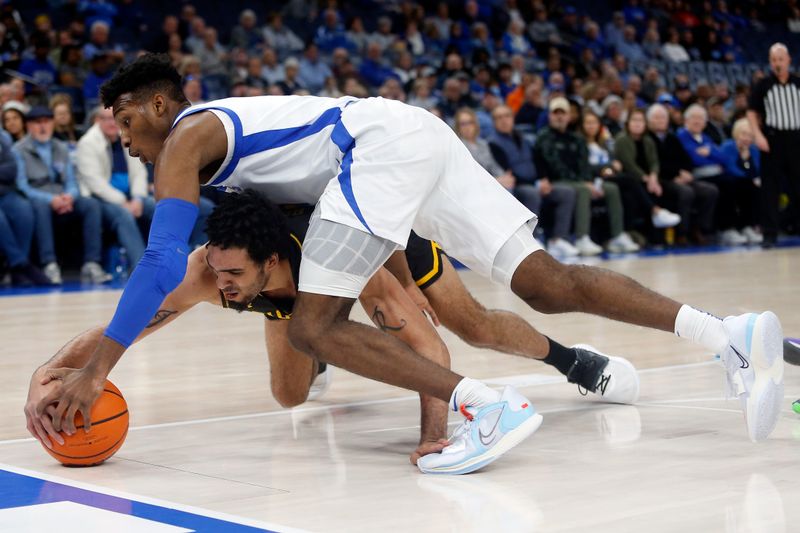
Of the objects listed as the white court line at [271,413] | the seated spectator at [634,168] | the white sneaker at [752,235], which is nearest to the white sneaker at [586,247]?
the seated spectator at [634,168]

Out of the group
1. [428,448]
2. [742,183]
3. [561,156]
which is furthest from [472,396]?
[742,183]

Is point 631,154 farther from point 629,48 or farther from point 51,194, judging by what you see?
point 629,48

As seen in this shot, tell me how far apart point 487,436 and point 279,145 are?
1143 mm

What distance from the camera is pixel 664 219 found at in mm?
13805

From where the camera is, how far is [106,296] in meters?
9.17

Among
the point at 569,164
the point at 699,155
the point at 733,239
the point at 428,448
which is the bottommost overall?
the point at 733,239

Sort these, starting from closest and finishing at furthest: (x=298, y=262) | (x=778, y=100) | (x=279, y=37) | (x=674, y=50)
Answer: (x=298, y=262), (x=778, y=100), (x=279, y=37), (x=674, y=50)

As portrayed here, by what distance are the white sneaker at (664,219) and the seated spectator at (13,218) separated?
698 cm

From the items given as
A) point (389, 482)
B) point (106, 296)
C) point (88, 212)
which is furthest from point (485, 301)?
point (389, 482)

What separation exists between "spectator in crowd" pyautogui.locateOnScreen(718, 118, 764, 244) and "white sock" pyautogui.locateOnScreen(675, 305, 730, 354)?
1139 cm

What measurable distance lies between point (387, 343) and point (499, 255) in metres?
0.52

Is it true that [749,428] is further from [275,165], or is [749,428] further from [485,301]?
[485,301]

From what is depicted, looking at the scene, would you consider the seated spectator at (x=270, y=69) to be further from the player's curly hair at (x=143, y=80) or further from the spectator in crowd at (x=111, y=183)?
the player's curly hair at (x=143, y=80)

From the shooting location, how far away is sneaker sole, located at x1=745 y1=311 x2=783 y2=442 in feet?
12.4
